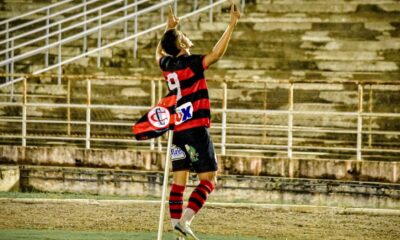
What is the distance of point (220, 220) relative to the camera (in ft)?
37.3

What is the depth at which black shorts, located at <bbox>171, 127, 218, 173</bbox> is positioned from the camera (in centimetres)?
860

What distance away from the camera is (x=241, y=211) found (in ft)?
40.8

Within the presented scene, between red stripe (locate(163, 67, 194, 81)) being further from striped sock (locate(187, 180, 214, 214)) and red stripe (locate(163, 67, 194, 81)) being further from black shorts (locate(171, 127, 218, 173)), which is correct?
striped sock (locate(187, 180, 214, 214))

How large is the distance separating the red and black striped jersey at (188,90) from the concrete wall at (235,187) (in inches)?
226

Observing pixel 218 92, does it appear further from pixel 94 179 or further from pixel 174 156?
pixel 174 156

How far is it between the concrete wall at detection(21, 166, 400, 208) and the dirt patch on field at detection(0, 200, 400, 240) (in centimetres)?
143

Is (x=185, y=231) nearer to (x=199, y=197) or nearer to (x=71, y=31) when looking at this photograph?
(x=199, y=197)

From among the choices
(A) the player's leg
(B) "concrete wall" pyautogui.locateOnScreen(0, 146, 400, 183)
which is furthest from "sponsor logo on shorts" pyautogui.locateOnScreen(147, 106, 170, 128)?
(B) "concrete wall" pyautogui.locateOnScreen(0, 146, 400, 183)

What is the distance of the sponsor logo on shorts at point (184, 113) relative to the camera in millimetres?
8523

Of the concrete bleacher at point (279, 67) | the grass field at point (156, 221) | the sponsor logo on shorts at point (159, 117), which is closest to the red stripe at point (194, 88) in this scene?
the sponsor logo on shorts at point (159, 117)

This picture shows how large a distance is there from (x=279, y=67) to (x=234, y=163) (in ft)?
18.4

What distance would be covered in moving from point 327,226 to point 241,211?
5.31 ft

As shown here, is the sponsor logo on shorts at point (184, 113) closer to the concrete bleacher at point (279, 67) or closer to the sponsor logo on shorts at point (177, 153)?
the sponsor logo on shorts at point (177, 153)

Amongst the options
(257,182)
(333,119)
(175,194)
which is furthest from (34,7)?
(175,194)
